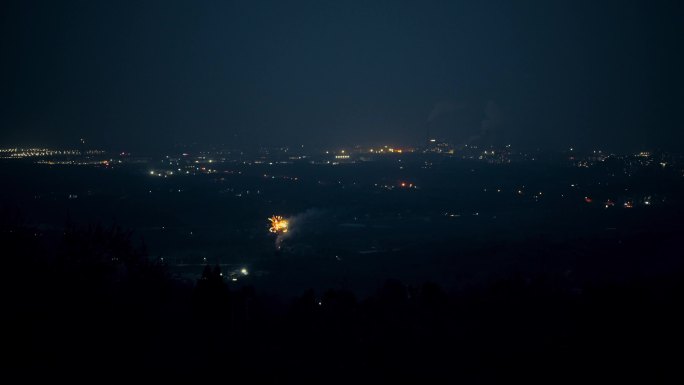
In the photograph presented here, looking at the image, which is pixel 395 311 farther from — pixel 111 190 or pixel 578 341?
pixel 111 190

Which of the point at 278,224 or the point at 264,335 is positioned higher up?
the point at 264,335

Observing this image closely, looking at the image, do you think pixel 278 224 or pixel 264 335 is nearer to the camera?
pixel 264 335

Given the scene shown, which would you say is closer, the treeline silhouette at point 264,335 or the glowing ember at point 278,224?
the treeline silhouette at point 264,335

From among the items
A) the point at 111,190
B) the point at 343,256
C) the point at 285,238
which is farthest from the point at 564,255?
the point at 111,190

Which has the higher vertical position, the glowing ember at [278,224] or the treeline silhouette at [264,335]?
the treeline silhouette at [264,335]
